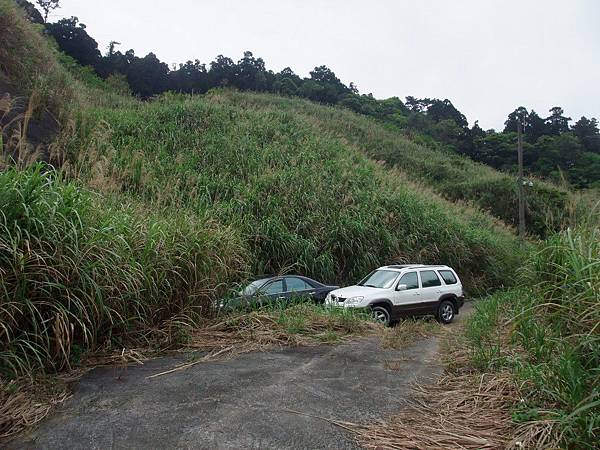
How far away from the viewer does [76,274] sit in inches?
155

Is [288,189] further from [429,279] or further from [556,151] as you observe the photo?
[556,151]

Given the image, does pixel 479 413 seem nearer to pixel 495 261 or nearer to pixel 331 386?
pixel 331 386

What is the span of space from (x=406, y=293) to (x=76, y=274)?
8.26 metres

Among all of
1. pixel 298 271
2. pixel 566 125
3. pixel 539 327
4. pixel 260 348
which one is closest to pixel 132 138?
pixel 298 271

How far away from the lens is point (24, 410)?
314 cm

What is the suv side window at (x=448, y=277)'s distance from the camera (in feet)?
39.7

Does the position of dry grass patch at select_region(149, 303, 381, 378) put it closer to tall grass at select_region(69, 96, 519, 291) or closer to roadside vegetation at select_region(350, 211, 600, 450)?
roadside vegetation at select_region(350, 211, 600, 450)

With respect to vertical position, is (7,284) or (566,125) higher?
(566,125)

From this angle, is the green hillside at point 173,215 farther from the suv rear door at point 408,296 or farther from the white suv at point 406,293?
the suv rear door at point 408,296

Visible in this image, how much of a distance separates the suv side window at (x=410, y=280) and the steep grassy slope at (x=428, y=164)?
16185mm

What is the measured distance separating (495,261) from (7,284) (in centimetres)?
1749

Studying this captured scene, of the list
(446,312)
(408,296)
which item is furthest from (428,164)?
(408,296)

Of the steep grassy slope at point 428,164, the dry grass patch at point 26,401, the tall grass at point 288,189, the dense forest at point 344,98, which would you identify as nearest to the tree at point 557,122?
the dense forest at point 344,98

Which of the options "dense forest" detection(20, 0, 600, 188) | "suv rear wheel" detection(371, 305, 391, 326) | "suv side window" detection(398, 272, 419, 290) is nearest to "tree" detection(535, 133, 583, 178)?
"dense forest" detection(20, 0, 600, 188)
